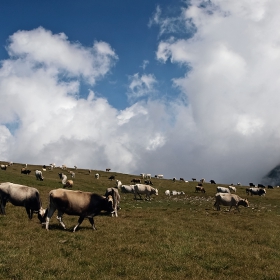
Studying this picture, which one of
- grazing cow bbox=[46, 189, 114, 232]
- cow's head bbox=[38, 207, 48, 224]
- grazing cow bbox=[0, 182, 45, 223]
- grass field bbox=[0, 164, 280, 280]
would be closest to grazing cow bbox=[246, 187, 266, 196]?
grass field bbox=[0, 164, 280, 280]

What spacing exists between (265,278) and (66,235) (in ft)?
34.8

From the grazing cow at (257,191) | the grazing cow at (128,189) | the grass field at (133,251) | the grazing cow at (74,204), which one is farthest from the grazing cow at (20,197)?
the grazing cow at (257,191)

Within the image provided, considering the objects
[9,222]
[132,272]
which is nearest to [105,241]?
[132,272]

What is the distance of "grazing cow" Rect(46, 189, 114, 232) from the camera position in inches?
690

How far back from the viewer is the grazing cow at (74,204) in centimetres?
1752

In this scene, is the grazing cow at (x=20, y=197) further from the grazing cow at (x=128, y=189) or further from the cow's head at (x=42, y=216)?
the grazing cow at (x=128, y=189)

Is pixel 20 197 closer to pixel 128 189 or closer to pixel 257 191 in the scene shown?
pixel 128 189

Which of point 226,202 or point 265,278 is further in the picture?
point 226,202

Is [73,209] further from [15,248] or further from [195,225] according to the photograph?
[195,225]

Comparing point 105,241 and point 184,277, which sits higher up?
point 105,241

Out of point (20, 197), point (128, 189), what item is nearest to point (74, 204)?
point (20, 197)

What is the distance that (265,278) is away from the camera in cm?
1125

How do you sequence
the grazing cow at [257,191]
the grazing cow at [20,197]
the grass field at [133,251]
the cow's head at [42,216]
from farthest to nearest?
the grazing cow at [257,191]
the grazing cow at [20,197]
the cow's head at [42,216]
the grass field at [133,251]

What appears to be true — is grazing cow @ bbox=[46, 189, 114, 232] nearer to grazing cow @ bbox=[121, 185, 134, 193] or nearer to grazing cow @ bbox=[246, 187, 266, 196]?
grazing cow @ bbox=[121, 185, 134, 193]
